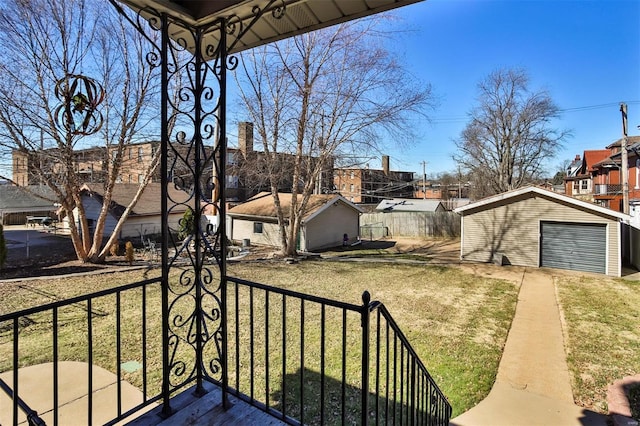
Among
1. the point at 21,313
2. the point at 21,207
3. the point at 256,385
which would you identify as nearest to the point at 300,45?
the point at 256,385

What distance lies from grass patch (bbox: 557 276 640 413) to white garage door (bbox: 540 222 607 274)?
160 cm

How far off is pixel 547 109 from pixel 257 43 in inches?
941

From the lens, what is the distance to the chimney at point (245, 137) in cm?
1333

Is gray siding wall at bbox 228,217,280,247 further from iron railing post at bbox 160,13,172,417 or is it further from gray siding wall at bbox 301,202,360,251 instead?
iron railing post at bbox 160,13,172,417

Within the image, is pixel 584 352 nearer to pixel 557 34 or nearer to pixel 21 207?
pixel 557 34

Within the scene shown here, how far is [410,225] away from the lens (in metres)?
20.9

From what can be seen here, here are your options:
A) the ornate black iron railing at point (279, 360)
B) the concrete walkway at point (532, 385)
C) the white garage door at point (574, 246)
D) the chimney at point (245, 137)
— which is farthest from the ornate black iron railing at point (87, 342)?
the white garage door at point (574, 246)

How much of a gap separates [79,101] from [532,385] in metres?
5.87

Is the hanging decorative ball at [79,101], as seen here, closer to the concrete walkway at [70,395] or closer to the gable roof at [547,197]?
the concrete walkway at [70,395]

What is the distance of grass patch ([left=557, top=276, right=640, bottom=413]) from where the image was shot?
4223mm

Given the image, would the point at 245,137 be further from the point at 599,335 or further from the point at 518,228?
the point at 599,335

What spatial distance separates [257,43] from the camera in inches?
95.1

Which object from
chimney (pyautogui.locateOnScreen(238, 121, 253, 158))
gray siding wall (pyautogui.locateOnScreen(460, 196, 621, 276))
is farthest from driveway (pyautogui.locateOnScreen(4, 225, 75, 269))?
gray siding wall (pyautogui.locateOnScreen(460, 196, 621, 276))

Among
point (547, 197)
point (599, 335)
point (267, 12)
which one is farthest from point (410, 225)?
point (267, 12)
